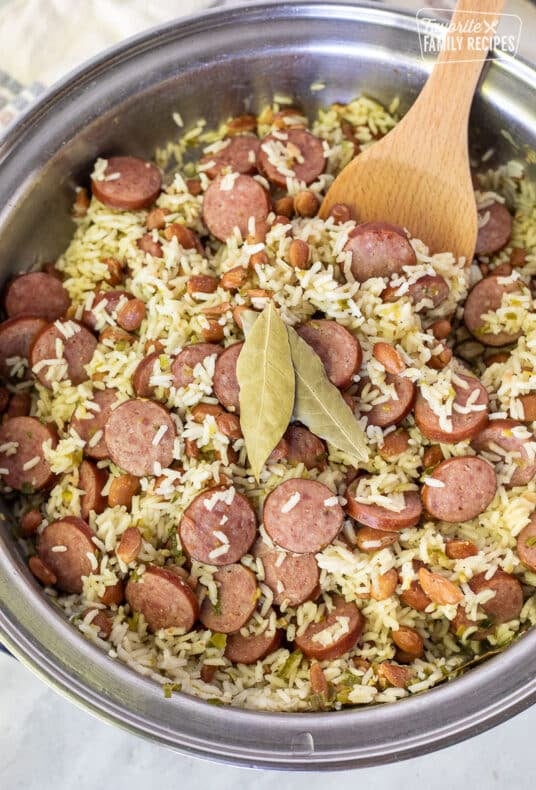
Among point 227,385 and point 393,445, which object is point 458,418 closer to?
point 393,445

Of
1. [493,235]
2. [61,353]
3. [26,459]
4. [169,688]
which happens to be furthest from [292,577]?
[493,235]

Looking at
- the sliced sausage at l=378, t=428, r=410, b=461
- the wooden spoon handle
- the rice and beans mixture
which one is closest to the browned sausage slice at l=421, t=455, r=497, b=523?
the rice and beans mixture

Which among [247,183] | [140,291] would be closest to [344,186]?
[247,183]

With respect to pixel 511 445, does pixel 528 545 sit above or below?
below

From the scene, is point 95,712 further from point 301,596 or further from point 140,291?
point 140,291

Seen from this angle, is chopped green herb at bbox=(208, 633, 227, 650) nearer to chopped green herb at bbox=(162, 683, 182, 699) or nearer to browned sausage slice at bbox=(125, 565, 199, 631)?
browned sausage slice at bbox=(125, 565, 199, 631)

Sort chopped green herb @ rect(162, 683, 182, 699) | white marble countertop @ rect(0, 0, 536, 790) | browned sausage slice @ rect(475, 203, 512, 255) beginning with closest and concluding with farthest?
chopped green herb @ rect(162, 683, 182, 699)
white marble countertop @ rect(0, 0, 536, 790)
browned sausage slice @ rect(475, 203, 512, 255)
